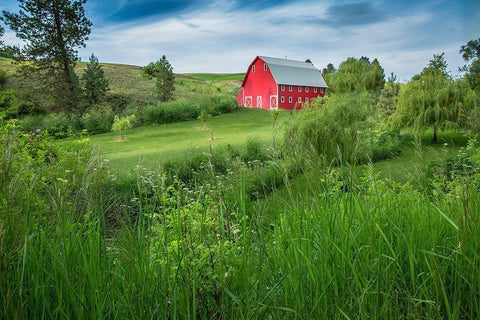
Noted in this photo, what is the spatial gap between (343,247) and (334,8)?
23.7 ft

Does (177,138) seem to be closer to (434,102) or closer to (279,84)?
(434,102)

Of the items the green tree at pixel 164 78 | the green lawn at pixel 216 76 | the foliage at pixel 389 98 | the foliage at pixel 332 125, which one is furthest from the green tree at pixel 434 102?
the green lawn at pixel 216 76

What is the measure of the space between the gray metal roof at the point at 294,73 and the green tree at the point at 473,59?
19.9 meters

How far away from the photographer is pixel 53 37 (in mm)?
18531

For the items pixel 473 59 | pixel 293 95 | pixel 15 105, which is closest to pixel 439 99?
pixel 473 59

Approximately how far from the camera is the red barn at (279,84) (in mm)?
33031

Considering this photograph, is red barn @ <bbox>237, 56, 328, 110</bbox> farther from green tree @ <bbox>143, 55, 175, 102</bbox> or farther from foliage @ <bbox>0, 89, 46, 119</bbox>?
foliage @ <bbox>0, 89, 46, 119</bbox>

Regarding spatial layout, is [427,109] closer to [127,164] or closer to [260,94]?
[127,164]

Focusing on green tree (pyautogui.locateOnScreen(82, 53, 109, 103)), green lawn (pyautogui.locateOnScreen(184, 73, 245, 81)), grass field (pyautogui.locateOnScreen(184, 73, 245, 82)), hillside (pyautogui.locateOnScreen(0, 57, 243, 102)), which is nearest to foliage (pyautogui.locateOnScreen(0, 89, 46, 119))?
green tree (pyautogui.locateOnScreen(82, 53, 109, 103))

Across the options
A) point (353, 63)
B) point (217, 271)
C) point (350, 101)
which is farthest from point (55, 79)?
point (353, 63)

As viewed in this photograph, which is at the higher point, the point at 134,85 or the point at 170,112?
the point at 134,85

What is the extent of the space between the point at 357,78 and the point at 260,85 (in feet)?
36.7

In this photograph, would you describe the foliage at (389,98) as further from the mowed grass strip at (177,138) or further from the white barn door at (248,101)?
the white barn door at (248,101)

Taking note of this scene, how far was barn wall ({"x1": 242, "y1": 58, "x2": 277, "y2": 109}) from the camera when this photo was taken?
33.3 m
